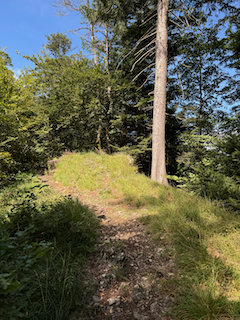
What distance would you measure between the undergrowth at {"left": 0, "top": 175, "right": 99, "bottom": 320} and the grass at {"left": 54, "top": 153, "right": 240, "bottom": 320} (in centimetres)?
122

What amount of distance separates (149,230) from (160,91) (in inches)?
223

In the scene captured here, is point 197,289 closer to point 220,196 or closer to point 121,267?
point 121,267

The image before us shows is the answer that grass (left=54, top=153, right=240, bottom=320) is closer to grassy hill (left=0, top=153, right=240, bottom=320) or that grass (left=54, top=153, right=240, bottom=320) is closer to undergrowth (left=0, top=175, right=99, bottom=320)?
grassy hill (left=0, top=153, right=240, bottom=320)

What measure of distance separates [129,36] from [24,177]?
9.97m

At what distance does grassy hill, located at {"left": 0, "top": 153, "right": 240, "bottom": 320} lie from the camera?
1682 millimetres

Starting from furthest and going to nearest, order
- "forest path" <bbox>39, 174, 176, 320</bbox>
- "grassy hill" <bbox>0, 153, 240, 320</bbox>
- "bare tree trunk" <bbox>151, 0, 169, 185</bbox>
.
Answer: "bare tree trunk" <bbox>151, 0, 169, 185</bbox> < "forest path" <bbox>39, 174, 176, 320</bbox> < "grassy hill" <bbox>0, 153, 240, 320</bbox>

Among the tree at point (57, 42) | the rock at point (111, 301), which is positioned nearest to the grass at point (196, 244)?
the rock at point (111, 301)

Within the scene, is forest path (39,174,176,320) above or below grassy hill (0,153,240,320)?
below

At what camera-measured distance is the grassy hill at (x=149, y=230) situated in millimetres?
1682

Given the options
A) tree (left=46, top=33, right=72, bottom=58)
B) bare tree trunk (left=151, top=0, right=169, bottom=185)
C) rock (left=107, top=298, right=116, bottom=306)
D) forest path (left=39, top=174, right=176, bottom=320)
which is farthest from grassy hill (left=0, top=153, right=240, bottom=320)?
tree (left=46, top=33, right=72, bottom=58)

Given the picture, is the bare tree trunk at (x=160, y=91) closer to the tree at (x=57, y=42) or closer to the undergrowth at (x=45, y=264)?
the undergrowth at (x=45, y=264)

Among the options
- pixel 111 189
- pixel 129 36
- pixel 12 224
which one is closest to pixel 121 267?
pixel 12 224

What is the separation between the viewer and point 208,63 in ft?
29.2

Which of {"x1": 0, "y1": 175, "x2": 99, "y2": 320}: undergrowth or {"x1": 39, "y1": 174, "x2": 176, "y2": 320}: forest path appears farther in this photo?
{"x1": 39, "y1": 174, "x2": 176, "y2": 320}: forest path
